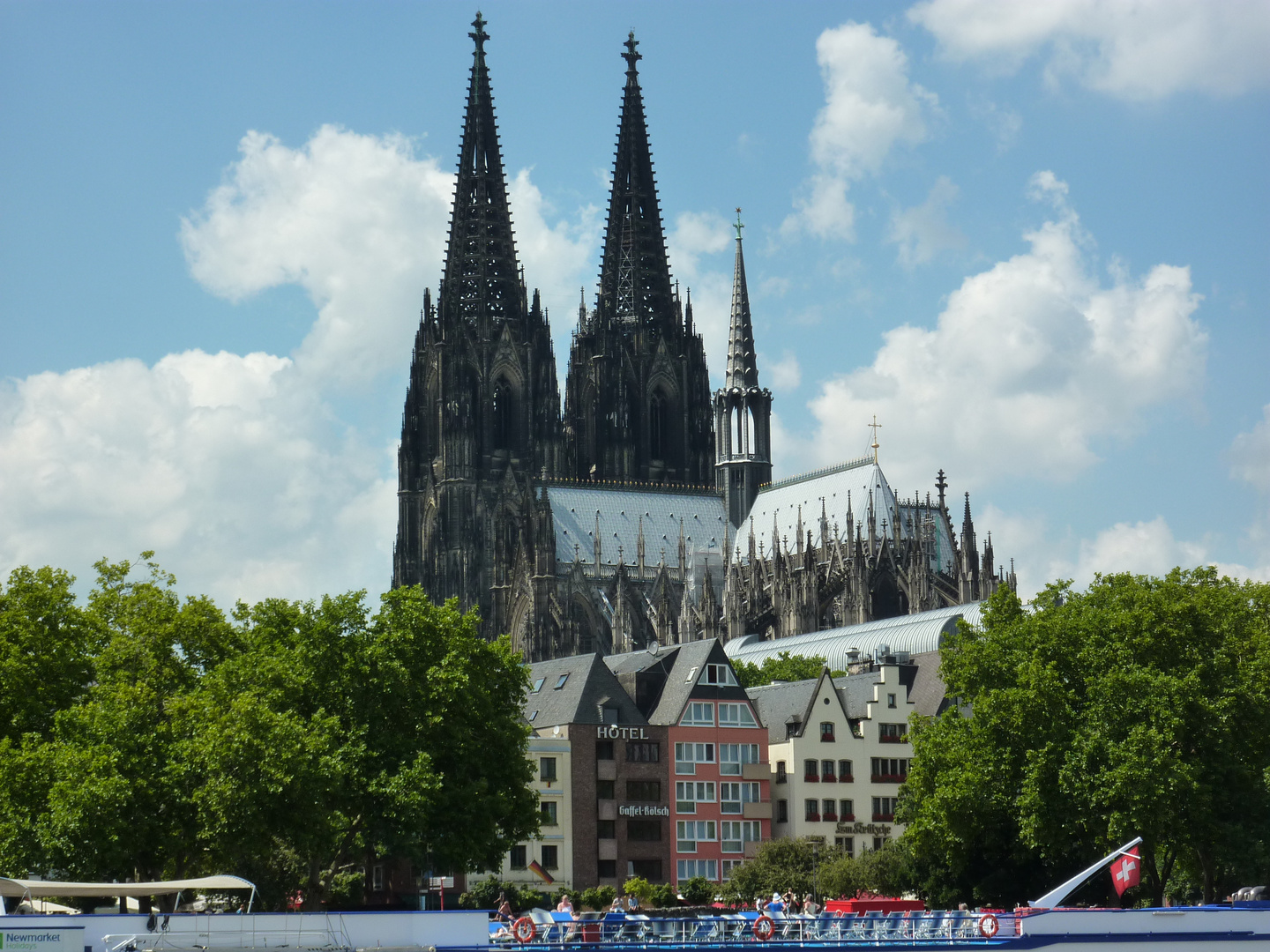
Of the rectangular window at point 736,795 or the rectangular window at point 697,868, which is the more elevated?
the rectangular window at point 736,795

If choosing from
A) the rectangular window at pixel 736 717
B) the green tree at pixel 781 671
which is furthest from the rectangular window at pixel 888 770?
the green tree at pixel 781 671

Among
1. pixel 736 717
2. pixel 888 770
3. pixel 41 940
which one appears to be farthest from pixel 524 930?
pixel 888 770

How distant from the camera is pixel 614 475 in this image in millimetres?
185250

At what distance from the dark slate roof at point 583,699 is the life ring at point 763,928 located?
36.7 metres

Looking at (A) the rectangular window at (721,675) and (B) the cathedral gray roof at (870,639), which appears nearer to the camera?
(A) the rectangular window at (721,675)

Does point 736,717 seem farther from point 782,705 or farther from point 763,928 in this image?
point 763,928

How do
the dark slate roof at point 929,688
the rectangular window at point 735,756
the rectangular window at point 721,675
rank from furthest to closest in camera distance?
the dark slate roof at point 929,688, the rectangular window at point 721,675, the rectangular window at point 735,756

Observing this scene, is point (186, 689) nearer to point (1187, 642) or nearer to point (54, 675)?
point (54, 675)

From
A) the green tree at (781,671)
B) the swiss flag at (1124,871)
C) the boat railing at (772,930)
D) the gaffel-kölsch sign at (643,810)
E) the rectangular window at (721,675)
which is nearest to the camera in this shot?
the boat railing at (772,930)

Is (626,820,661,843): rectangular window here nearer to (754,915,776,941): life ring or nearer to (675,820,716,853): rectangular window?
(675,820,716,853): rectangular window

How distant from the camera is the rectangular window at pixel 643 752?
84.2 meters

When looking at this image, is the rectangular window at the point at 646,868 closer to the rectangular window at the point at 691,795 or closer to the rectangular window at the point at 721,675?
the rectangular window at the point at 691,795

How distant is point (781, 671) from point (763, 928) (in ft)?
259

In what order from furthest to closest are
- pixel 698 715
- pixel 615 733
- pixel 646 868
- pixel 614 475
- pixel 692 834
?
pixel 614 475 < pixel 698 715 < pixel 692 834 < pixel 615 733 < pixel 646 868
